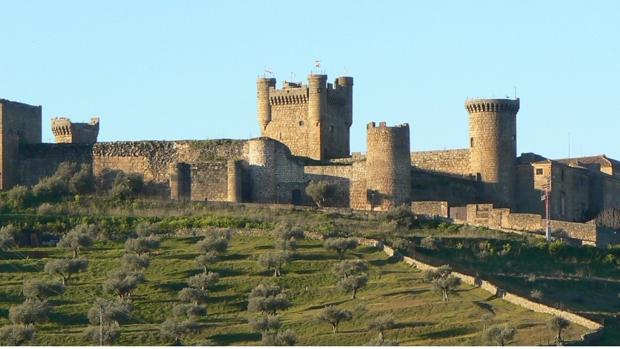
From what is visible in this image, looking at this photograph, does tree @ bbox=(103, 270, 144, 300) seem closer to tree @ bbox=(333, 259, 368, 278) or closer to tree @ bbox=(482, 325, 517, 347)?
tree @ bbox=(333, 259, 368, 278)

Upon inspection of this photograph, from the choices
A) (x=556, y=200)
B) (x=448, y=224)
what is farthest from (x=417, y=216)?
(x=556, y=200)

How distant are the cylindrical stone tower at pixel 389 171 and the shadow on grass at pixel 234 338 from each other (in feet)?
62.2

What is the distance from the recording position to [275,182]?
81.8 m

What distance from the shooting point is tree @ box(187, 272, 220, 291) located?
6719cm

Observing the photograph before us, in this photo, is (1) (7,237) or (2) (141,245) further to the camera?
(1) (7,237)

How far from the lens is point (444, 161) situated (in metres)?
84.6

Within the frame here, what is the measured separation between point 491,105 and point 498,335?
24412 mm

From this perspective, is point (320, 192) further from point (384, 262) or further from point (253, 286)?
point (253, 286)

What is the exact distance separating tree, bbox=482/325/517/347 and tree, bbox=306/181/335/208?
20.7 m

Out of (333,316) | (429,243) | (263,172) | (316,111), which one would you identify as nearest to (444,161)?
(316,111)

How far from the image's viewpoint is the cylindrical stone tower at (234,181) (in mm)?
80938

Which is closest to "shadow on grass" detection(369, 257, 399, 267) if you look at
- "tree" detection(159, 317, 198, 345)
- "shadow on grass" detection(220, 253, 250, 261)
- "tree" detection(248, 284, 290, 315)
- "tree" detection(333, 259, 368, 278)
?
"tree" detection(333, 259, 368, 278)

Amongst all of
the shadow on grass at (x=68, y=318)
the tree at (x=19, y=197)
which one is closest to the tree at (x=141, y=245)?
the shadow on grass at (x=68, y=318)

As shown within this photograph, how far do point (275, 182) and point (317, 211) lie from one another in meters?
3.32
